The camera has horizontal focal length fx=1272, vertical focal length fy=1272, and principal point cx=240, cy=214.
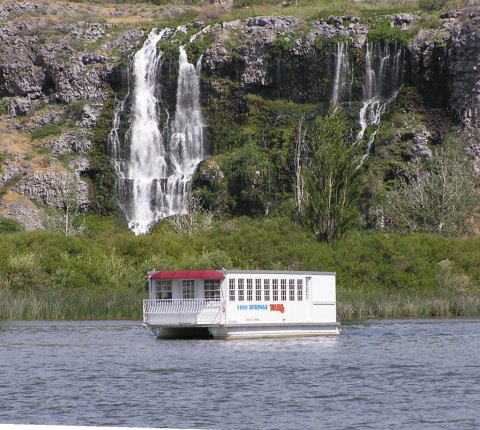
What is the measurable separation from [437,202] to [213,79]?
34.6 metres

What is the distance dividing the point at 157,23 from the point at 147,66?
57.2 feet

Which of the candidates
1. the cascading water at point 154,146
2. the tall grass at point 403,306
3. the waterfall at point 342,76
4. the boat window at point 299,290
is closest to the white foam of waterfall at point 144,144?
the cascading water at point 154,146

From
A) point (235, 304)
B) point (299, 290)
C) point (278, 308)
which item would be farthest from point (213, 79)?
point (235, 304)

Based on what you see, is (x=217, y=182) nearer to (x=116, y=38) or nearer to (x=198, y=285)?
(x=116, y=38)

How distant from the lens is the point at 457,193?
10825 centimetres

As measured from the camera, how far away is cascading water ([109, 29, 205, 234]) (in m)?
124

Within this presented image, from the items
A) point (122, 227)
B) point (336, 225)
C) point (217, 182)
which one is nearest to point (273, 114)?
point (217, 182)

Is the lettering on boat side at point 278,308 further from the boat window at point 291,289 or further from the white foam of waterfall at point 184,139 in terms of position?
the white foam of waterfall at point 184,139

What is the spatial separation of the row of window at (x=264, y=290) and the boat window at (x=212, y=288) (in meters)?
0.55

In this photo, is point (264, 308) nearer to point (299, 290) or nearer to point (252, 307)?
point (252, 307)

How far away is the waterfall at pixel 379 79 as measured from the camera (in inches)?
5032

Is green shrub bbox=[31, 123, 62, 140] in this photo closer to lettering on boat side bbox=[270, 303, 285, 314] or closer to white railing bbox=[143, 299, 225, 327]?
white railing bbox=[143, 299, 225, 327]

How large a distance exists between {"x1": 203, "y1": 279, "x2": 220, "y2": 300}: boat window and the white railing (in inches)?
19.7

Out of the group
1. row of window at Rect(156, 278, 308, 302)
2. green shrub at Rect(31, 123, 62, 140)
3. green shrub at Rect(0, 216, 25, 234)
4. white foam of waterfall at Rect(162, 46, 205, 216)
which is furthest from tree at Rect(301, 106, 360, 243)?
green shrub at Rect(31, 123, 62, 140)
